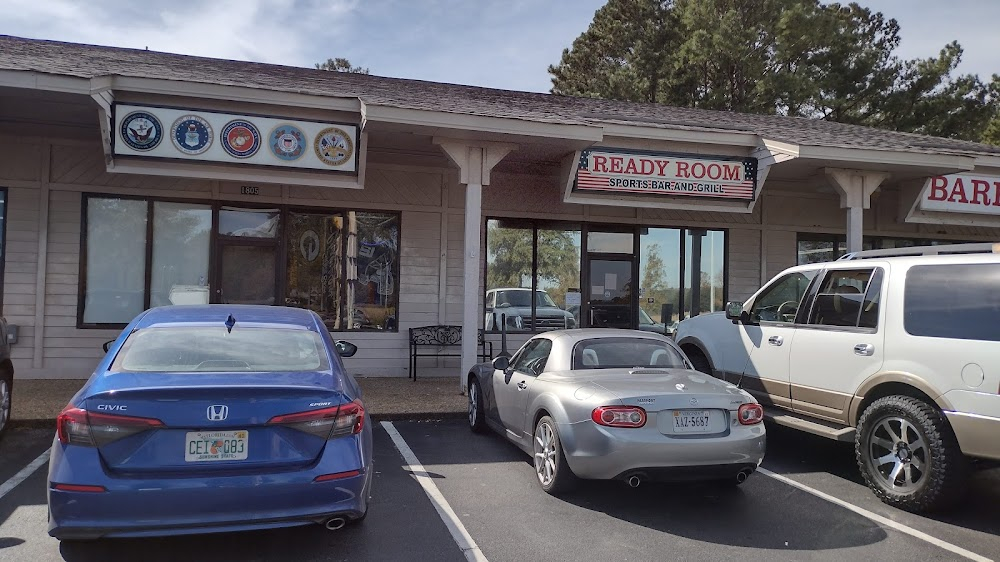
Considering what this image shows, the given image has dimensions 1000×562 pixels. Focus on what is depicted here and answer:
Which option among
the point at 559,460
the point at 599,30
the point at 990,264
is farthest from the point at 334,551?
the point at 599,30

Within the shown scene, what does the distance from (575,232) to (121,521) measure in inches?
407

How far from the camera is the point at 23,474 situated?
5.73m

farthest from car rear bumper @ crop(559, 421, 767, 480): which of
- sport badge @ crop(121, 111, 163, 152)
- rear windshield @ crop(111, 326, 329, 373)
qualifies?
sport badge @ crop(121, 111, 163, 152)

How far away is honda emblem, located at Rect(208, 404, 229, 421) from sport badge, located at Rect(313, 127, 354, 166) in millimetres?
6408

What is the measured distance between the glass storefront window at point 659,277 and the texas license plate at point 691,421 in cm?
834

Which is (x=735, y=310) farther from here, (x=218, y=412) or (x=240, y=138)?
(x=240, y=138)

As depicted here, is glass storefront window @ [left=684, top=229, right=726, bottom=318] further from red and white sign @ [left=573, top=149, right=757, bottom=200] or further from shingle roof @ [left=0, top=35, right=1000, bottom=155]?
red and white sign @ [left=573, top=149, right=757, bottom=200]

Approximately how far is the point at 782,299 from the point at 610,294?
616 centimetres

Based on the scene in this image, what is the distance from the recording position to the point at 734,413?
5.12 metres

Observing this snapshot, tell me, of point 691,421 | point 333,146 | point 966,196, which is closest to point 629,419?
point 691,421

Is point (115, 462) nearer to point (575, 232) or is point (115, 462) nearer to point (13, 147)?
point (13, 147)

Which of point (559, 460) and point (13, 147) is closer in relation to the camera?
point (559, 460)

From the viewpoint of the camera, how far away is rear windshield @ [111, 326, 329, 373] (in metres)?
4.10

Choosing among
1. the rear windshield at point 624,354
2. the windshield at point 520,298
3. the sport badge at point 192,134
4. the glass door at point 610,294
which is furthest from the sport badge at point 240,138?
the glass door at point 610,294
